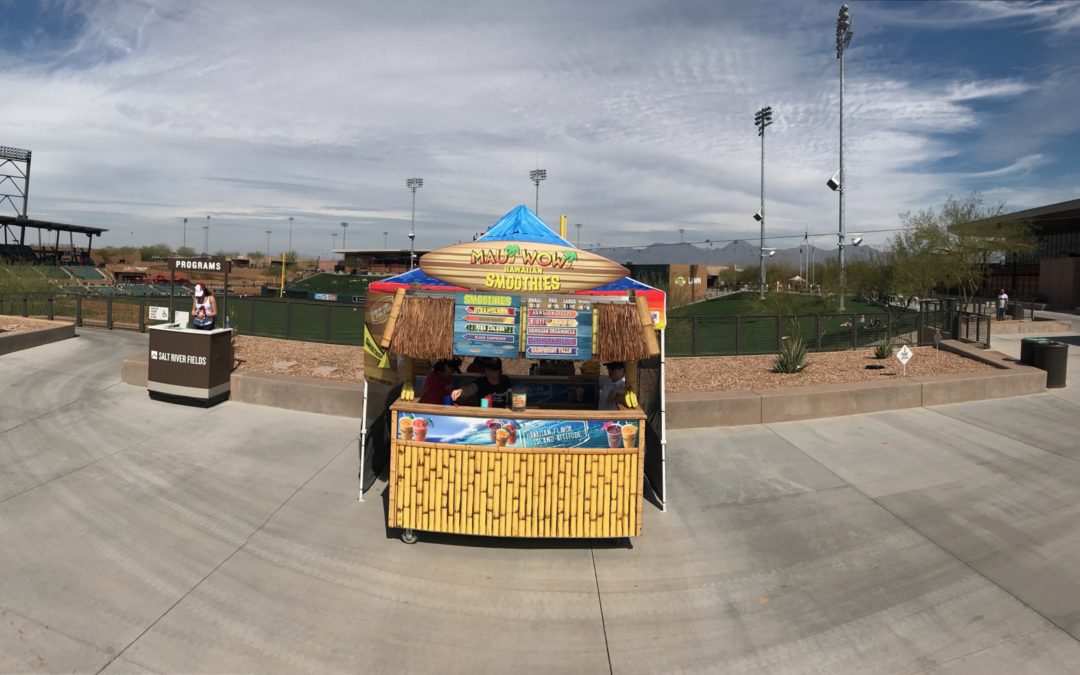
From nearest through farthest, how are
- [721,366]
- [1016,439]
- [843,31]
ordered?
[1016,439]
[721,366]
[843,31]

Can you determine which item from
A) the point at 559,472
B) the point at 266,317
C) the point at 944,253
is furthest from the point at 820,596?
the point at 944,253

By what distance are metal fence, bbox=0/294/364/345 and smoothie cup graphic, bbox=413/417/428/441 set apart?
8421mm

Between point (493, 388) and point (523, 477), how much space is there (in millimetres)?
1334

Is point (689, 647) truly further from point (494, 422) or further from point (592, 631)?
point (494, 422)

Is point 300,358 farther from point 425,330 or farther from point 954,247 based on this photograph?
point 954,247

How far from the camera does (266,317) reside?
656 inches

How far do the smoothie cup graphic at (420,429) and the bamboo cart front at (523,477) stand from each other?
0.12 feet

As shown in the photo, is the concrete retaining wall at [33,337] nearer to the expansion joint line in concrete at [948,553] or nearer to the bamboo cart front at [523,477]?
the bamboo cart front at [523,477]

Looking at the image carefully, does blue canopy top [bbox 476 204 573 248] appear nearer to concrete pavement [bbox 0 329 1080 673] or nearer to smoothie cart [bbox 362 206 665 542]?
smoothie cart [bbox 362 206 665 542]

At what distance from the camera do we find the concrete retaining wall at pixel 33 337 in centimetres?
1413

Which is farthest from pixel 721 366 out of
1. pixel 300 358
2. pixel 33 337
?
pixel 33 337

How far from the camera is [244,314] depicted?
16734 millimetres

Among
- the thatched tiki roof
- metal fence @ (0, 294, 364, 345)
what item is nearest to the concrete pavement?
the thatched tiki roof

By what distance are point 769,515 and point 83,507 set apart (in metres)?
6.91
